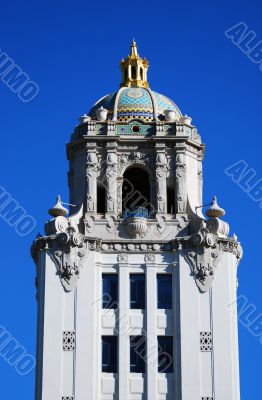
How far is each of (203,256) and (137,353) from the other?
5151 mm

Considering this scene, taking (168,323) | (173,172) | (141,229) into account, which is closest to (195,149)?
(173,172)

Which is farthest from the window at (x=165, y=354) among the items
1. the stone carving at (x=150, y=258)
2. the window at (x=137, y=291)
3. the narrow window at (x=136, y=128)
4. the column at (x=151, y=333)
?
the narrow window at (x=136, y=128)

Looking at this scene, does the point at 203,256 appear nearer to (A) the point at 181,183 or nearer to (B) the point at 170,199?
(A) the point at 181,183

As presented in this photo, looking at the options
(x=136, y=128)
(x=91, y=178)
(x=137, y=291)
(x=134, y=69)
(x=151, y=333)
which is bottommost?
(x=151, y=333)

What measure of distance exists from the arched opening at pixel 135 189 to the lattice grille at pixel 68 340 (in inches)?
292

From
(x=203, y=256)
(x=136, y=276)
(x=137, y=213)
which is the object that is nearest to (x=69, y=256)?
(x=136, y=276)

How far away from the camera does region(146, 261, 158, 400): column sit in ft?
168

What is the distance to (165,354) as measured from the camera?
171 feet

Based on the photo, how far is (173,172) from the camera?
5616cm

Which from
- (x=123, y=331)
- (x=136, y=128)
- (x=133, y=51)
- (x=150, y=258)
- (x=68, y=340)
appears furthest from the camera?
(x=133, y=51)

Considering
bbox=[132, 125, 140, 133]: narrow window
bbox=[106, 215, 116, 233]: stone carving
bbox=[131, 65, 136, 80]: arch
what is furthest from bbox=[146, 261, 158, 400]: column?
bbox=[131, 65, 136, 80]: arch

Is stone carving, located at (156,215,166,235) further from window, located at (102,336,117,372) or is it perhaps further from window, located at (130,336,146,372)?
window, located at (102,336,117,372)

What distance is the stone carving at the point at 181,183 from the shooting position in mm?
55281

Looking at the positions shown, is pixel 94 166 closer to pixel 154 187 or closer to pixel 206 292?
pixel 154 187
